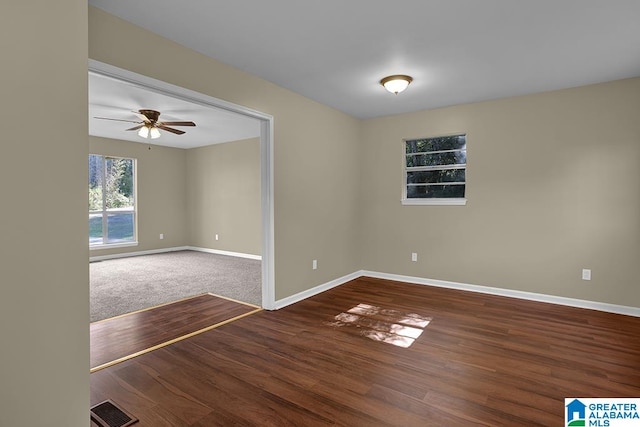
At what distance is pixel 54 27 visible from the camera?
1.44 m

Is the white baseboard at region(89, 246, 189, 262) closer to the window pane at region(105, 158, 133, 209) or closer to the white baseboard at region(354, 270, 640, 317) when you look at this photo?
the window pane at region(105, 158, 133, 209)

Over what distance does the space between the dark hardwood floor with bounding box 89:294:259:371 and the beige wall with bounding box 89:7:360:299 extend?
2.42 feet

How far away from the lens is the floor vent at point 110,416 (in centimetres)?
180

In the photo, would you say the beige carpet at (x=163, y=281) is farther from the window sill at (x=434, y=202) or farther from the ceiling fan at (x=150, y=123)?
the window sill at (x=434, y=202)

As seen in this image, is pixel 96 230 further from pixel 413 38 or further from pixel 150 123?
pixel 413 38

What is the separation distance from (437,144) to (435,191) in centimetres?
68

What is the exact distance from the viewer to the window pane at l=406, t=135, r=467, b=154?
4510 mm

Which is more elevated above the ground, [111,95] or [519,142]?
[111,95]

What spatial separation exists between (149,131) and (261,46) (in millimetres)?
3285

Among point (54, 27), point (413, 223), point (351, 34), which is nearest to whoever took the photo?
point (54, 27)

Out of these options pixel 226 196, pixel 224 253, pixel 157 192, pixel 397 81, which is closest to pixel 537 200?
pixel 397 81

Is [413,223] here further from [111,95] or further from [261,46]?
[111,95]

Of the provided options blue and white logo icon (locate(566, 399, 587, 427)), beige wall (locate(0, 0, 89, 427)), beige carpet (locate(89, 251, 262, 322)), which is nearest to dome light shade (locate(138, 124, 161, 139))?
beige carpet (locate(89, 251, 262, 322))

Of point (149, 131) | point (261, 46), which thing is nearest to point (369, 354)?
point (261, 46)
